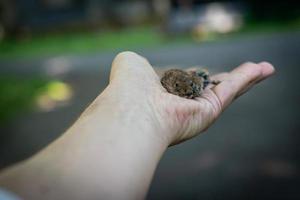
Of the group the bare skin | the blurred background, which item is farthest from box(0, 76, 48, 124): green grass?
the bare skin

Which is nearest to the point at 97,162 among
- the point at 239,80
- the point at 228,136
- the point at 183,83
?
the point at 183,83

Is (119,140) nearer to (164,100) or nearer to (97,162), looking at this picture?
(97,162)

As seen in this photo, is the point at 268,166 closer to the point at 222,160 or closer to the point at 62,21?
the point at 222,160

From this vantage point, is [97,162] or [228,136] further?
[228,136]

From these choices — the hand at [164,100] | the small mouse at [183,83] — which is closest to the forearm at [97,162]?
the hand at [164,100]

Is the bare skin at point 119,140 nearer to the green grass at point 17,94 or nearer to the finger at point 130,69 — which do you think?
the finger at point 130,69

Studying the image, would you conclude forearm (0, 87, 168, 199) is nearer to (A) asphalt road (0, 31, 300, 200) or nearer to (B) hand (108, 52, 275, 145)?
(B) hand (108, 52, 275, 145)
